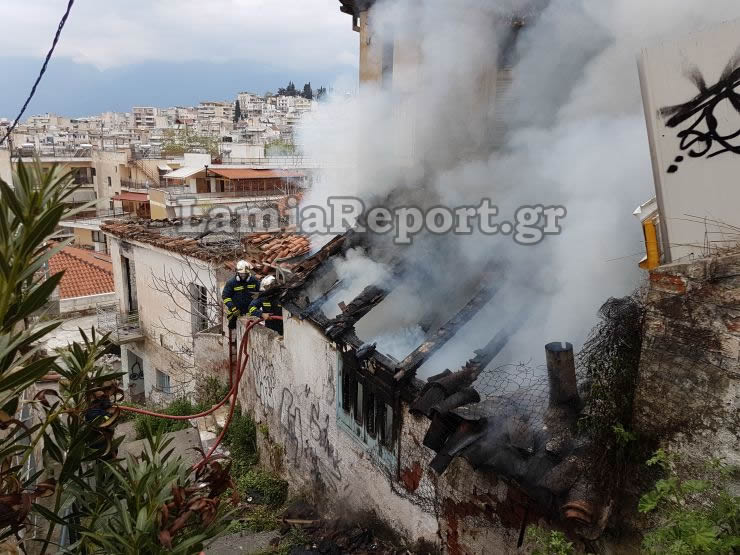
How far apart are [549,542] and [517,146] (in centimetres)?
547

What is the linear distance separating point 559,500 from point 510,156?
5209 mm

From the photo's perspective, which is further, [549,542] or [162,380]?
[162,380]

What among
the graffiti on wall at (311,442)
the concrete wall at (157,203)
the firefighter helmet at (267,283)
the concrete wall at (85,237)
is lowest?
the graffiti on wall at (311,442)

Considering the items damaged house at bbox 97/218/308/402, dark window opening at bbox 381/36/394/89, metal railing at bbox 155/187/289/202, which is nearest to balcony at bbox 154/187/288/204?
metal railing at bbox 155/187/289/202

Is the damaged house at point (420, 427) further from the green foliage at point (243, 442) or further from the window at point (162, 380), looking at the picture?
the window at point (162, 380)

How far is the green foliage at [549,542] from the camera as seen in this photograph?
3.27m

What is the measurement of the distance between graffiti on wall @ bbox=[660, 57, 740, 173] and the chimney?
1369 millimetres

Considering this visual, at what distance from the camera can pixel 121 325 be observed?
17109mm

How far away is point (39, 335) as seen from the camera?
2541mm

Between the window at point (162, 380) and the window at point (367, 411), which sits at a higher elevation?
the window at point (367, 411)

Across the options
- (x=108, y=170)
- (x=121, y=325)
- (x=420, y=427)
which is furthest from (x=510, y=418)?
(x=108, y=170)

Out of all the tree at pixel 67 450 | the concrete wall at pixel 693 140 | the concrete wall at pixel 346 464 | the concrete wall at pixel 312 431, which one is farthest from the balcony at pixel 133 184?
the concrete wall at pixel 693 140

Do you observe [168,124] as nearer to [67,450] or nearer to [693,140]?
[67,450]

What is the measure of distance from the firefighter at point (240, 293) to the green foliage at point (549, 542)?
7024 mm
